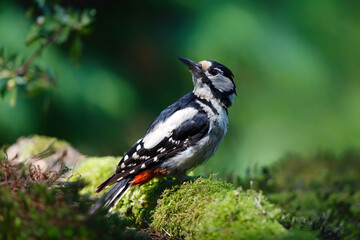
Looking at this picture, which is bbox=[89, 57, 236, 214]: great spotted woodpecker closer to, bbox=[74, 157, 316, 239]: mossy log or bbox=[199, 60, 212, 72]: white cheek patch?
bbox=[74, 157, 316, 239]: mossy log

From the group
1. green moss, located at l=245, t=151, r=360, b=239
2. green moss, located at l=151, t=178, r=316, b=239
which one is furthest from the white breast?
green moss, located at l=245, t=151, r=360, b=239

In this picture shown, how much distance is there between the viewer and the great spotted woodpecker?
3.37 meters

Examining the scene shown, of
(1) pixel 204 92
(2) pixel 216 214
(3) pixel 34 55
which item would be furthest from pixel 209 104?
(2) pixel 216 214

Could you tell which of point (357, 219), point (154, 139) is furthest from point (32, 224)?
point (357, 219)

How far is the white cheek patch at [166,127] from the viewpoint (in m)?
3.59

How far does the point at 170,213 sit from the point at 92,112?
11.9ft

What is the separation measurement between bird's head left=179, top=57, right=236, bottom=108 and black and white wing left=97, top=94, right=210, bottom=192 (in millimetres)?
351

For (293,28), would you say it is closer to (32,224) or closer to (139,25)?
(139,25)

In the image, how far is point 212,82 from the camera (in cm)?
405

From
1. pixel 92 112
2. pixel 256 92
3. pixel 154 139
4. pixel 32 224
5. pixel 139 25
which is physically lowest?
pixel 32 224

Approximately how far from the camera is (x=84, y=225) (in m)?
2.01

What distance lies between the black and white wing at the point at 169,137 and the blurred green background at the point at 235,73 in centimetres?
257

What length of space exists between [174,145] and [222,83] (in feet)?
2.89

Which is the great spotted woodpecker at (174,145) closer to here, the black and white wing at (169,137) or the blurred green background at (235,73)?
the black and white wing at (169,137)
